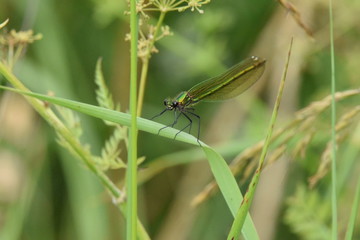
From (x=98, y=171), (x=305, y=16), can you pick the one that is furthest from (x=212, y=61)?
(x=98, y=171)

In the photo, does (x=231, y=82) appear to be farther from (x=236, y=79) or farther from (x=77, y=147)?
(x=77, y=147)

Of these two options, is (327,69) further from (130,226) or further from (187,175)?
(130,226)

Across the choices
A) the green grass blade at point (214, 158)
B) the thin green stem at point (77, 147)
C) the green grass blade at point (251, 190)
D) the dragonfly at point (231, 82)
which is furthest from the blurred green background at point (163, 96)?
the green grass blade at point (251, 190)

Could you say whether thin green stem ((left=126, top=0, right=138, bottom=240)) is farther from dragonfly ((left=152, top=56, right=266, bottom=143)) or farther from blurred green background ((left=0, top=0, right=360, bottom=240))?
blurred green background ((left=0, top=0, right=360, bottom=240))

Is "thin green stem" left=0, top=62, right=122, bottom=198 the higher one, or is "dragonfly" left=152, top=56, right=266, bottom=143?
"dragonfly" left=152, top=56, right=266, bottom=143

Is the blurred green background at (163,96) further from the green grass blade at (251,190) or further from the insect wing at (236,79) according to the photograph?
the green grass blade at (251,190)

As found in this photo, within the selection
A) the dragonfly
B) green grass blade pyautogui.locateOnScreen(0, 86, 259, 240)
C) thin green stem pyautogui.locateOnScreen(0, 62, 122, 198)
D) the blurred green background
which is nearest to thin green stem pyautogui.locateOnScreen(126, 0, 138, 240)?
green grass blade pyautogui.locateOnScreen(0, 86, 259, 240)
